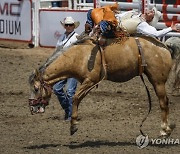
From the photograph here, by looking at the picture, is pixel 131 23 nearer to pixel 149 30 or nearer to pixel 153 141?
pixel 149 30

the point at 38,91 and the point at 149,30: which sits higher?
the point at 149,30

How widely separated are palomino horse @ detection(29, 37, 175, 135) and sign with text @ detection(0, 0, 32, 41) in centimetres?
988

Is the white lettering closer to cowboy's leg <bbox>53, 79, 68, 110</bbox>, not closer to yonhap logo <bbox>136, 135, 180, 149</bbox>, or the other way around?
cowboy's leg <bbox>53, 79, 68, 110</bbox>

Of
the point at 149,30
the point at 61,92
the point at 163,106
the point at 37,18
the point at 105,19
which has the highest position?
the point at 105,19

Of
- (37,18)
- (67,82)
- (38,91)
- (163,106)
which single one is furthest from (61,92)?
(37,18)

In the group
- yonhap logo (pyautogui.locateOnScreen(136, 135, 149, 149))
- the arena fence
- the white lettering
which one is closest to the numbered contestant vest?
yonhap logo (pyautogui.locateOnScreen(136, 135, 149, 149))

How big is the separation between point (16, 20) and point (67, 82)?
28.6 feet

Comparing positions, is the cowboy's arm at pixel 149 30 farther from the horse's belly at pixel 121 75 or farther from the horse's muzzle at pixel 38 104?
the horse's muzzle at pixel 38 104

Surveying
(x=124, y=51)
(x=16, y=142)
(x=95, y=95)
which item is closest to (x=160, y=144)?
(x=124, y=51)

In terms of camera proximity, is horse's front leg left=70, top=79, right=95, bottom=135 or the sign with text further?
the sign with text

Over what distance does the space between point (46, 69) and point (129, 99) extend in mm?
3666

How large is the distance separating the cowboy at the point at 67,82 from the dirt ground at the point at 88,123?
29cm

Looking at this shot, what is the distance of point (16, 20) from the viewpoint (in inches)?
776

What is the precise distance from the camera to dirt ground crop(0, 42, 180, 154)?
9461mm
